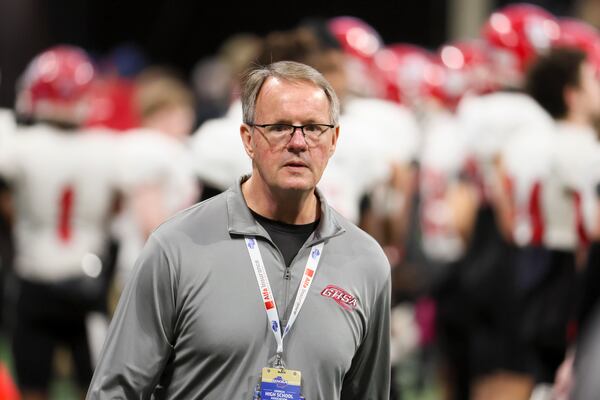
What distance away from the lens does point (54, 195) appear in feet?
20.0

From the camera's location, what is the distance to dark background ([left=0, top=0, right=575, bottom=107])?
1552 cm

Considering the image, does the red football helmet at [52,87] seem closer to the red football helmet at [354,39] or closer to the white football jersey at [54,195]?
the white football jersey at [54,195]

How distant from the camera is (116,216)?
6.66 metres

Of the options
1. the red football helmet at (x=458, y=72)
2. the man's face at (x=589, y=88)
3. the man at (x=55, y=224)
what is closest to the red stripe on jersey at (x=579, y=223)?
the man's face at (x=589, y=88)

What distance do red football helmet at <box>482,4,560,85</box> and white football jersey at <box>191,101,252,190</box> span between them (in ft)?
7.39

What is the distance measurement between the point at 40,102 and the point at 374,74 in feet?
6.72

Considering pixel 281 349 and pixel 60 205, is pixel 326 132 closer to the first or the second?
pixel 281 349

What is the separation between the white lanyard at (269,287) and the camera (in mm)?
3049

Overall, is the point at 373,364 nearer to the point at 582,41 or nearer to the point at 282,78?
the point at 282,78

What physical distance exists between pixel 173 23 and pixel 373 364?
1553 centimetres

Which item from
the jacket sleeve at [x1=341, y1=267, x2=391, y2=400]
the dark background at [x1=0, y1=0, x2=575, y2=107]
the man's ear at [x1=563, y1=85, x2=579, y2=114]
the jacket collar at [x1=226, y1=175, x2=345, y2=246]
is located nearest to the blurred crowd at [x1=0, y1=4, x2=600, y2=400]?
the man's ear at [x1=563, y1=85, x2=579, y2=114]

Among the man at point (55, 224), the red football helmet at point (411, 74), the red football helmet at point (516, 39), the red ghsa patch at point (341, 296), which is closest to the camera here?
the red ghsa patch at point (341, 296)

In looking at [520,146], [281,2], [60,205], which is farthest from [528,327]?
[281,2]

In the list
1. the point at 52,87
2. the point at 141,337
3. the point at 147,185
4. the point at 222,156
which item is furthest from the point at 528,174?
the point at 141,337
